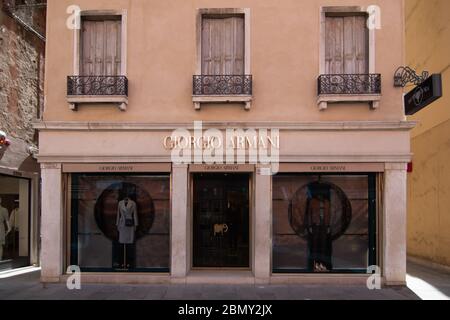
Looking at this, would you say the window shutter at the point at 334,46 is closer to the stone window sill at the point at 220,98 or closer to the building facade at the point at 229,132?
the building facade at the point at 229,132

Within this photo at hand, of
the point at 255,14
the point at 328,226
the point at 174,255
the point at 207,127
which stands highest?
the point at 255,14

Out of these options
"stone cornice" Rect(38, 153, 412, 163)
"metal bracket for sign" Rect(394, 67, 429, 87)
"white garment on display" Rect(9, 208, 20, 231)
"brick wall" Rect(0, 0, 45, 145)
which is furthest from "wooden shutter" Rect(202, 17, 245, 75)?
"white garment on display" Rect(9, 208, 20, 231)

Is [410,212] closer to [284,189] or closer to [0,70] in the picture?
[284,189]

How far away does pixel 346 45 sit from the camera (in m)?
9.39

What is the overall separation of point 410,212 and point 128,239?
29.8ft

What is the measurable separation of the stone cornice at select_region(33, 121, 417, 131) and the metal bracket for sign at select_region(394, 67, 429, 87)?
886 millimetres

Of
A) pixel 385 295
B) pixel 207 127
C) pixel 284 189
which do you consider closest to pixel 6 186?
pixel 207 127

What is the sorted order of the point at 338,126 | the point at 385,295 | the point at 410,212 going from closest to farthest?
the point at 385,295, the point at 338,126, the point at 410,212

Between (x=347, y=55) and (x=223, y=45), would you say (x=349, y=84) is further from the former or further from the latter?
(x=223, y=45)

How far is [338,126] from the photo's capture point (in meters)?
9.05

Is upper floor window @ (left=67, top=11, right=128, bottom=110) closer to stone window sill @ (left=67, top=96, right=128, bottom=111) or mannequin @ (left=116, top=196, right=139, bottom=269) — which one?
stone window sill @ (left=67, top=96, right=128, bottom=111)

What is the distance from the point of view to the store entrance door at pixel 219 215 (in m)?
10.1

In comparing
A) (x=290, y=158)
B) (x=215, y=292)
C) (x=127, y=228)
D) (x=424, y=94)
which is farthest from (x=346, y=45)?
(x=127, y=228)

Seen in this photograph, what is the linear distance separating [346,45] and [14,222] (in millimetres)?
9870
